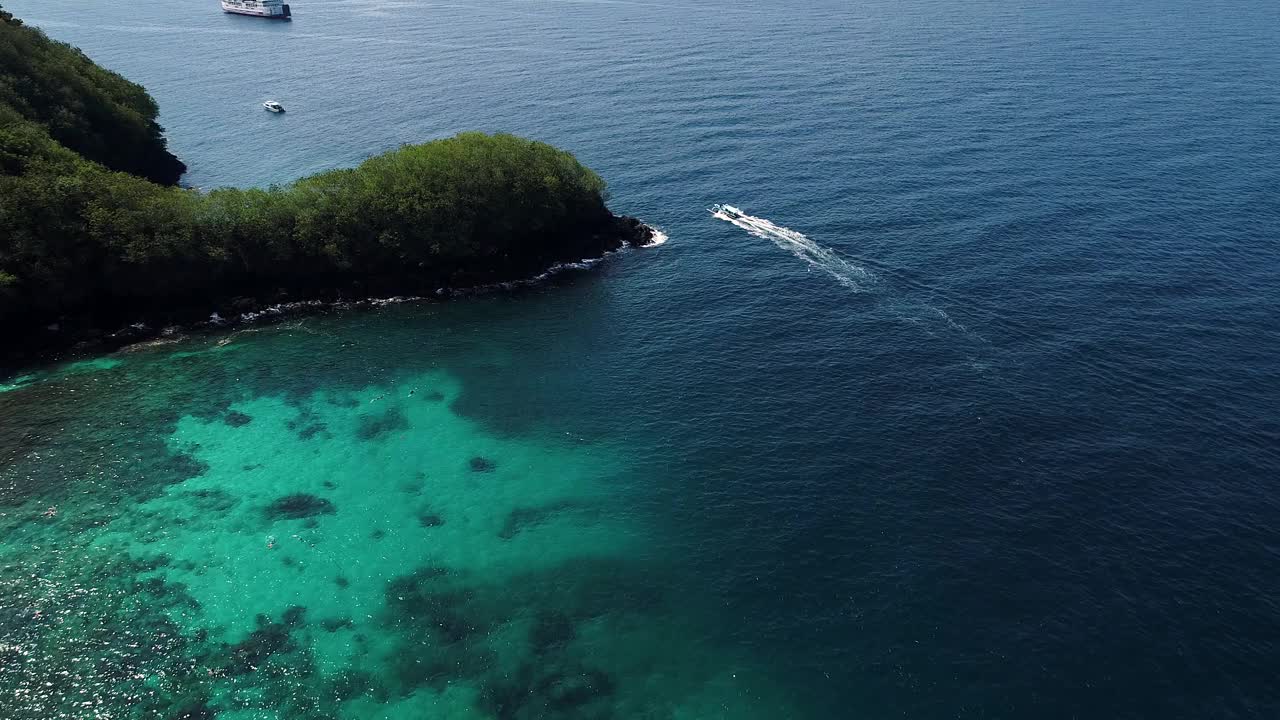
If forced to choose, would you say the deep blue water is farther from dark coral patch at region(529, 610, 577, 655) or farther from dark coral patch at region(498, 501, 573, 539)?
dark coral patch at region(529, 610, 577, 655)

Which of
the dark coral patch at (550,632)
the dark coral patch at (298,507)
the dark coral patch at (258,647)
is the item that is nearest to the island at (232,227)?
the dark coral patch at (298,507)

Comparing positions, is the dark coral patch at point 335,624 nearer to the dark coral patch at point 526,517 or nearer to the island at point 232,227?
the dark coral patch at point 526,517

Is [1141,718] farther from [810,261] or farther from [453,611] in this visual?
[810,261]

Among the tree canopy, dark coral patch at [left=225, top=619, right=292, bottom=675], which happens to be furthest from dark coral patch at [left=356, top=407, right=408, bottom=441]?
the tree canopy

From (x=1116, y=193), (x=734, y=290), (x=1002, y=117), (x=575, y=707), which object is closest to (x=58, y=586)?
(x=575, y=707)

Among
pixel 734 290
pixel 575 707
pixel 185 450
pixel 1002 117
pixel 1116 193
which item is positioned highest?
pixel 1002 117

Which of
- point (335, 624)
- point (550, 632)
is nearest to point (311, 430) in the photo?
point (335, 624)
